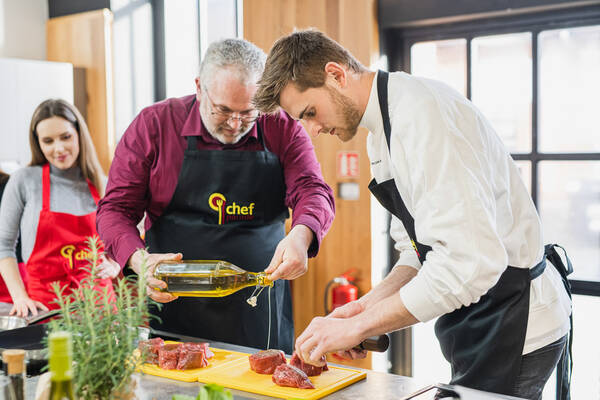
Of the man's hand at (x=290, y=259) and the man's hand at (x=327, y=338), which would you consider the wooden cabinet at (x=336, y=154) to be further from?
the man's hand at (x=327, y=338)

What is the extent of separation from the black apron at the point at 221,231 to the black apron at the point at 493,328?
698 mm

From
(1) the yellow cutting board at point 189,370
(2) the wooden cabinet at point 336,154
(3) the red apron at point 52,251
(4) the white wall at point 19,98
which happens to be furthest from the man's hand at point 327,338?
(4) the white wall at point 19,98

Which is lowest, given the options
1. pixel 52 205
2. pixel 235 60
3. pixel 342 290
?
pixel 342 290

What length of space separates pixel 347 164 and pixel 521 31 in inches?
46.1

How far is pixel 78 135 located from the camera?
3066mm

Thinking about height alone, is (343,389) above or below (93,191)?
below

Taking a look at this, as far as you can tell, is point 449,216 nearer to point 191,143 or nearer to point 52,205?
point 191,143

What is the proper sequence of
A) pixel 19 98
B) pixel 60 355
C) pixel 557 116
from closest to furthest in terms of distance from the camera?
1. pixel 60 355
2. pixel 557 116
3. pixel 19 98

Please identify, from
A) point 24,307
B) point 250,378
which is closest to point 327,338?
point 250,378

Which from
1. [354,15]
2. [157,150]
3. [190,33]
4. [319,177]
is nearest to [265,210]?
[319,177]

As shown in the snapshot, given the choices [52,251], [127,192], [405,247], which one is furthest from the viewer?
[52,251]

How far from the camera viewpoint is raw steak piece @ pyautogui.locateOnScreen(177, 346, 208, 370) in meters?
1.57

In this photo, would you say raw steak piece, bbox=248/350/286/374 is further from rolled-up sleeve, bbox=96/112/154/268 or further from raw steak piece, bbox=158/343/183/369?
rolled-up sleeve, bbox=96/112/154/268

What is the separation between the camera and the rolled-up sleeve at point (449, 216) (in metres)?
1.28
